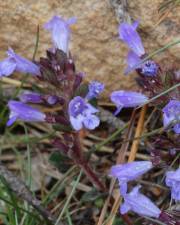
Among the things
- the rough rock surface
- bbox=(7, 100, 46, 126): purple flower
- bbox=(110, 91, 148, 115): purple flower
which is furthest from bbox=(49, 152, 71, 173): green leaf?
the rough rock surface

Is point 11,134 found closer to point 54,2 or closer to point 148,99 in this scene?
point 54,2

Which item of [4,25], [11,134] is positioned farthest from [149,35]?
[11,134]

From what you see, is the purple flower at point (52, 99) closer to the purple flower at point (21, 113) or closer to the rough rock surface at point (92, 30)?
the purple flower at point (21, 113)

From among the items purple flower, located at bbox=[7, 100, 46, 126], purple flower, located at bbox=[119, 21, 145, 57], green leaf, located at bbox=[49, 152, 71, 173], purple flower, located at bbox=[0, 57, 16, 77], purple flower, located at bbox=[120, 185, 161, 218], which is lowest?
purple flower, located at bbox=[120, 185, 161, 218]

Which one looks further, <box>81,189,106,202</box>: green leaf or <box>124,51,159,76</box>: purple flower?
<box>81,189,106,202</box>: green leaf

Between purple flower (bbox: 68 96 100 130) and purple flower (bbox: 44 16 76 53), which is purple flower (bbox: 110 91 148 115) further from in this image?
purple flower (bbox: 44 16 76 53)

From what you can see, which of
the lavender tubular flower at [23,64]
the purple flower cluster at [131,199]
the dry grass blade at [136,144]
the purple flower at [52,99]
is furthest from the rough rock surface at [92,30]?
the purple flower cluster at [131,199]
